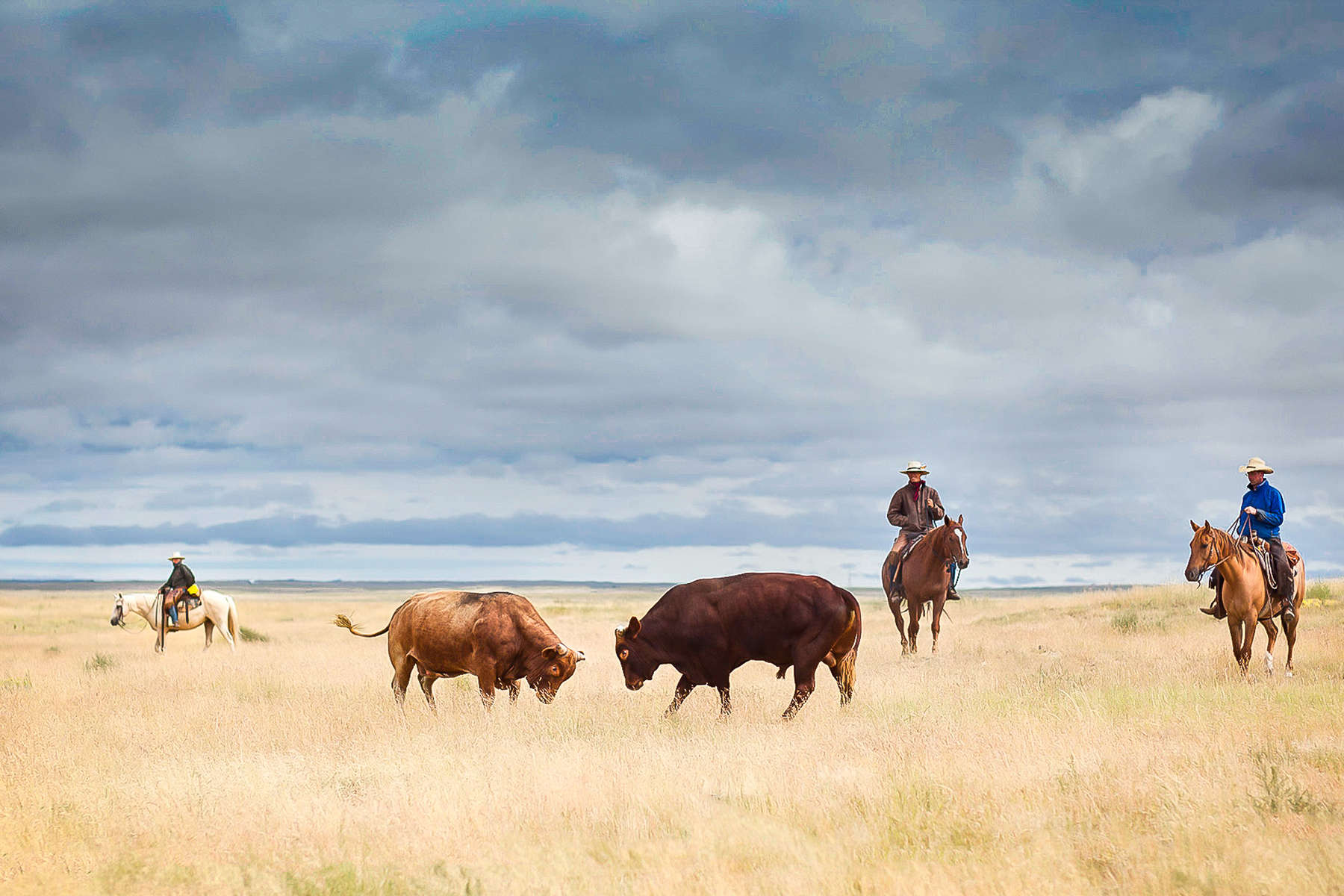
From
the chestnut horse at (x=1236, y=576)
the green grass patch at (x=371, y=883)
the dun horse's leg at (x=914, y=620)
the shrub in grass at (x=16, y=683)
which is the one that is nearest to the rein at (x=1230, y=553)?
the chestnut horse at (x=1236, y=576)

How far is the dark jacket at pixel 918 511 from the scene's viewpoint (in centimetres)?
2095

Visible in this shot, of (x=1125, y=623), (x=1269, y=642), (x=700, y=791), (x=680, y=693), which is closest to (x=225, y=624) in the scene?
(x=680, y=693)

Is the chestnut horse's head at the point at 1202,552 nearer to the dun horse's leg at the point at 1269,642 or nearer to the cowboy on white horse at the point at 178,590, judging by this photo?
the dun horse's leg at the point at 1269,642

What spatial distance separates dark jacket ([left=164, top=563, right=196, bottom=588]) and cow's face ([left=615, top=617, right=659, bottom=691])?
1942 centimetres

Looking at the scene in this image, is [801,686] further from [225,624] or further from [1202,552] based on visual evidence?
[225,624]

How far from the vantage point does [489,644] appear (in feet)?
39.7

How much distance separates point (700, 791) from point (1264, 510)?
11589 millimetres

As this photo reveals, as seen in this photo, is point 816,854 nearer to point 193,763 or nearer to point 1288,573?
point 193,763

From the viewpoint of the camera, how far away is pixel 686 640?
1171 cm

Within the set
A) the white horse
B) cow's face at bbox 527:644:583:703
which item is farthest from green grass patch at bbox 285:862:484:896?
the white horse

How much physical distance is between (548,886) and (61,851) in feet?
11.4

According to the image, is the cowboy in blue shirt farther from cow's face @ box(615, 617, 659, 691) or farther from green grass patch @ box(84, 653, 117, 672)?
green grass patch @ box(84, 653, 117, 672)

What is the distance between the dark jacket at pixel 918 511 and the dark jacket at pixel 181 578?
60.5 ft

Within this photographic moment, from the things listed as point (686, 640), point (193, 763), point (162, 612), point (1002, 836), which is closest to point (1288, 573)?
point (686, 640)
